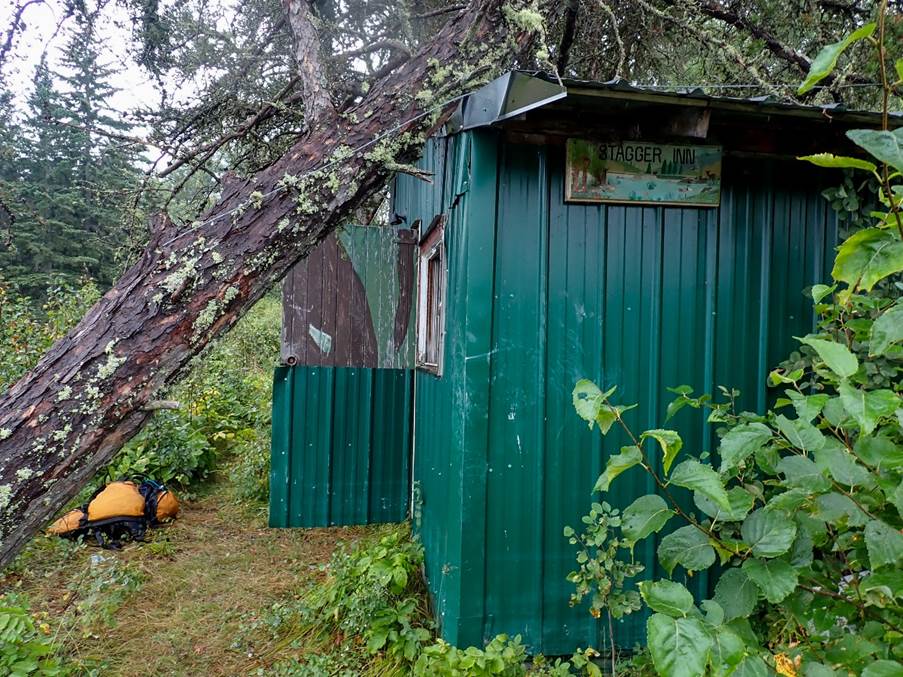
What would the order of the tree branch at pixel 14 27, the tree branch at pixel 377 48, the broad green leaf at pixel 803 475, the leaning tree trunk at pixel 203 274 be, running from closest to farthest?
the broad green leaf at pixel 803 475 < the leaning tree trunk at pixel 203 274 < the tree branch at pixel 14 27 < the tree branch at pixel 377 48

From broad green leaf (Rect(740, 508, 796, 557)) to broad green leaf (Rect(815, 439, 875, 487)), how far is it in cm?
15

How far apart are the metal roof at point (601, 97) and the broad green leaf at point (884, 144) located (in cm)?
129

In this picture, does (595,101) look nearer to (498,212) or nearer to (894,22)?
(498,212)

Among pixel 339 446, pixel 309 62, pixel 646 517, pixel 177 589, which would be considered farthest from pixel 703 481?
pixel 177 589

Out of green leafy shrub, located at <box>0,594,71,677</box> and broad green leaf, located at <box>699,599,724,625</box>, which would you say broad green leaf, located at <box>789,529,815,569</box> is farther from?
green leafy shrub, located at <box>0,594,71,677</box>

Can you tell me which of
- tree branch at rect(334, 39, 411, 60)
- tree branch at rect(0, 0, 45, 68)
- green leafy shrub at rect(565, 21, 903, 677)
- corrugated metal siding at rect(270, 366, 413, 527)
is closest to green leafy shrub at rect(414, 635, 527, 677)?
green leafy shrub at rect(565, 21, 903, 677)

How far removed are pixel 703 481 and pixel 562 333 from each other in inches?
62.0

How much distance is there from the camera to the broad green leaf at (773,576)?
1.15 meters

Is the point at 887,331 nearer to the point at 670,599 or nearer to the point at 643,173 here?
the point at 670,599

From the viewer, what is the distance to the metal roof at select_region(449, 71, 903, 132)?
2.14m

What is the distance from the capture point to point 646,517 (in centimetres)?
131

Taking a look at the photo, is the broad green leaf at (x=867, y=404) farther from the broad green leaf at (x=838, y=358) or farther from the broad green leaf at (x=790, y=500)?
the broad green leaf at (x=790, y=500)

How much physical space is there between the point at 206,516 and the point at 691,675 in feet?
18.2

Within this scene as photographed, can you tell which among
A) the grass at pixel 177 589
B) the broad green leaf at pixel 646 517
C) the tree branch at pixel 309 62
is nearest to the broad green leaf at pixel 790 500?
the broad green leaf at pixel 646 517
